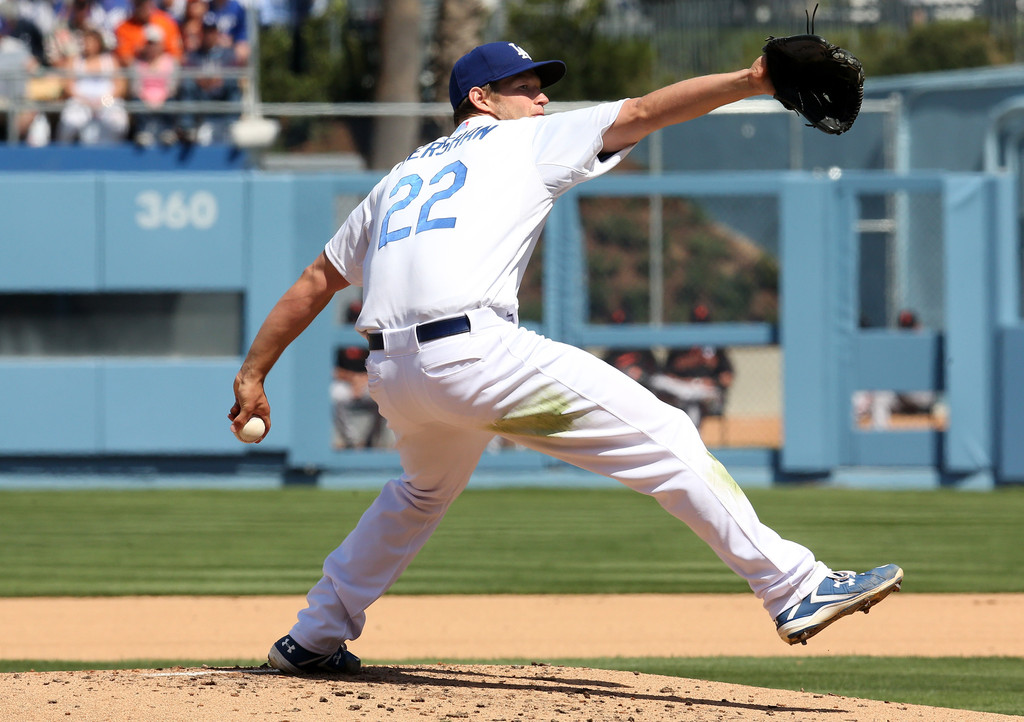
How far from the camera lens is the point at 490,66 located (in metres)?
3.86

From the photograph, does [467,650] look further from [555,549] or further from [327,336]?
[327,336]

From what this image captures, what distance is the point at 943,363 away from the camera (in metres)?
12.0

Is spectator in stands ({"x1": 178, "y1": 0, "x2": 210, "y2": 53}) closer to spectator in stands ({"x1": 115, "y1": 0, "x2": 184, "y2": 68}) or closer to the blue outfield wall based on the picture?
spectator in stands ({"x1": 115, "y1": 0, "x2": 184, "y2": 68})

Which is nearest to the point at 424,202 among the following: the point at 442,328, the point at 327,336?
the point at 442,328

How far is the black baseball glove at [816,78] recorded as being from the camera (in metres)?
3.34

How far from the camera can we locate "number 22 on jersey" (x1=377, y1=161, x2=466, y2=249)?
11.8ft

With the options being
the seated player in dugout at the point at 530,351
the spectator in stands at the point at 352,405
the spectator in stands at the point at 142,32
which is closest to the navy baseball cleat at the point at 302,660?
the seated player in dugout at the point at 530,351

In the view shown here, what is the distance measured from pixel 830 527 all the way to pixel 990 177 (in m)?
4.74

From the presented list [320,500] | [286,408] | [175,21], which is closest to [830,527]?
[320,500]

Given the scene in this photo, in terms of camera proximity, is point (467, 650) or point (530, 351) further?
point (467, 650)

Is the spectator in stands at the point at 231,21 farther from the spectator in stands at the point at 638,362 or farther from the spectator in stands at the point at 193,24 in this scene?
the spectator in stands at the point at 638,362

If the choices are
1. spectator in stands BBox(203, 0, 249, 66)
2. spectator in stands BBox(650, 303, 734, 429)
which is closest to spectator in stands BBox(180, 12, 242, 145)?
spectator in stands BBox(203, 0, 249, 66)

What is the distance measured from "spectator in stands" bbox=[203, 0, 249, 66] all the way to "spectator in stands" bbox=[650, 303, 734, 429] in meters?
5.38

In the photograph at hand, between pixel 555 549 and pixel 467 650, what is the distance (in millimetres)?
2892
